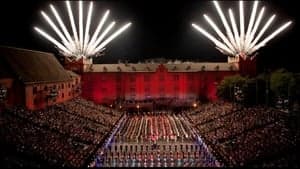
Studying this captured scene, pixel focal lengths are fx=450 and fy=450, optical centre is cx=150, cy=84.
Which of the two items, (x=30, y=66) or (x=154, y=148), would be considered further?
(x=30, y=66)

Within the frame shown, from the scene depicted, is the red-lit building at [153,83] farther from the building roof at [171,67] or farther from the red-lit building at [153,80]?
the building roof at [171,67]

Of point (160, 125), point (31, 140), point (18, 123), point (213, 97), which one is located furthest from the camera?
point (213, 97)

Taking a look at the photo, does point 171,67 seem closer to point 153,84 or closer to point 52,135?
point 153,84

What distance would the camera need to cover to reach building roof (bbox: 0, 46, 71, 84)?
57.6m

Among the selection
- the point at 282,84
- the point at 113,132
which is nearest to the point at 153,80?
the point at 282,84

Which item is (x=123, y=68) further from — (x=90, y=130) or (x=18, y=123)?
(x=18, y=123)

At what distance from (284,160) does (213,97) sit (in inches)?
2797

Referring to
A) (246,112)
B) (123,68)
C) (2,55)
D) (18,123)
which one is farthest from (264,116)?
(123,68)

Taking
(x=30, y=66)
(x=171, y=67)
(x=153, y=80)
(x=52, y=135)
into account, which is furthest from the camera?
(x=171, y=67)

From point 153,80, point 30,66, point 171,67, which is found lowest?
point 153,80

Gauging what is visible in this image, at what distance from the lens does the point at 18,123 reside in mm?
45969

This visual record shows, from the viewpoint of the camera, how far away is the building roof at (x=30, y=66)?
57.6 meters

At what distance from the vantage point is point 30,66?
64312 millimetres

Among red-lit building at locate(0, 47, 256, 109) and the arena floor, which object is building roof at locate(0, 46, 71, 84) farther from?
red-lit building at locate(0, 47, 256, 109)
